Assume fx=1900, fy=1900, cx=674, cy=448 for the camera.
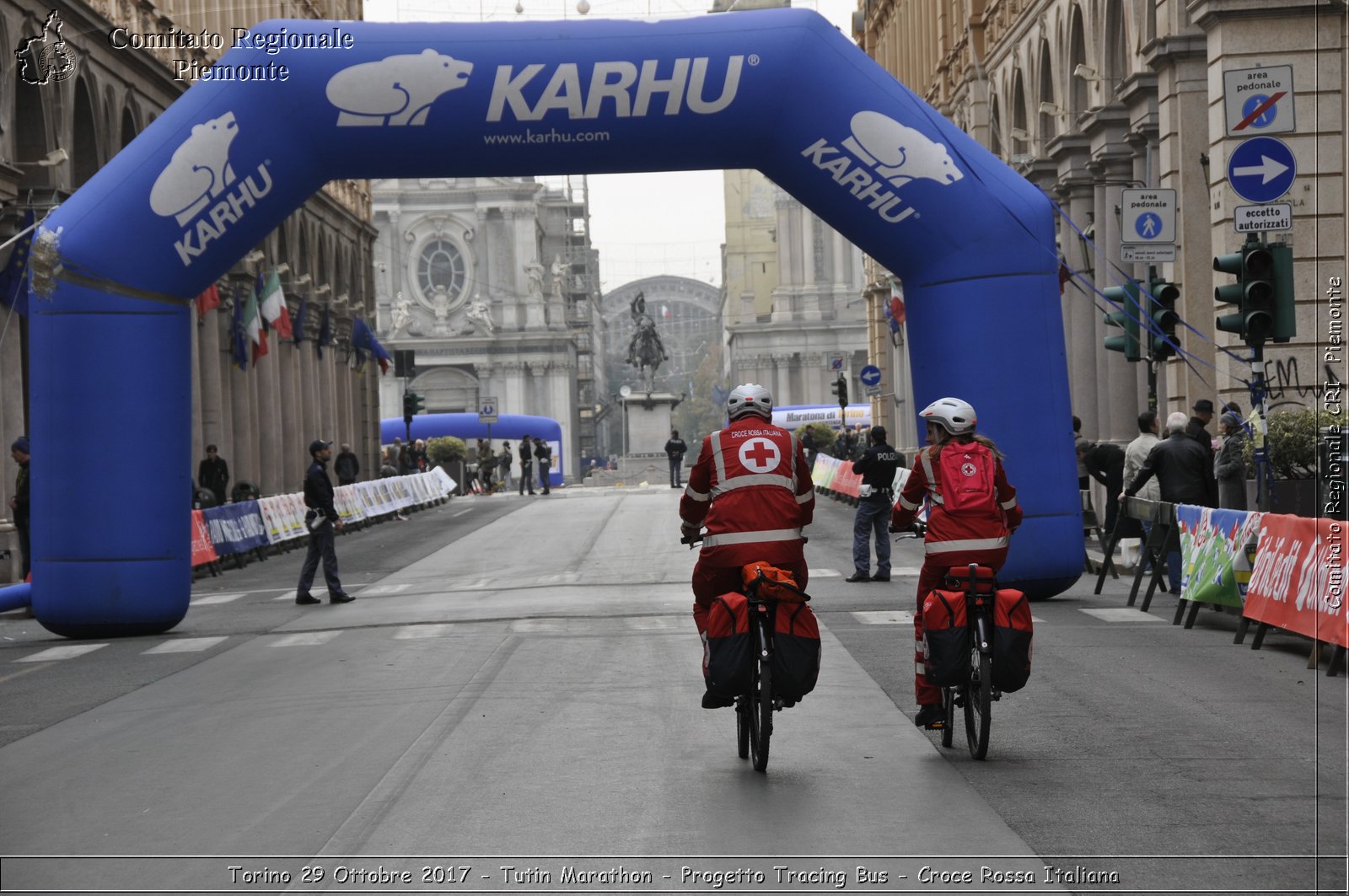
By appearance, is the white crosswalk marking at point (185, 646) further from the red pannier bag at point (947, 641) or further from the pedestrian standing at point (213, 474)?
the pedestrian standing at point (213, 474)

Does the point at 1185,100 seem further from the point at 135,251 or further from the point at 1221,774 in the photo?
the point at 1221,774

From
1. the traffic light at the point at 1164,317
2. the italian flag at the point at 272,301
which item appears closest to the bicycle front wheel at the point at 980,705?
the traffic light at the point at 1164,317

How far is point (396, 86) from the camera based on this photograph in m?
16.5

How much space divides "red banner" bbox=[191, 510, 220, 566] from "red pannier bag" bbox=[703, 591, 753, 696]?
18765mm

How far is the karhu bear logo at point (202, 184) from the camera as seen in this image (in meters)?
16.5

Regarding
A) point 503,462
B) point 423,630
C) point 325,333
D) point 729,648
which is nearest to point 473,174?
point 423,630

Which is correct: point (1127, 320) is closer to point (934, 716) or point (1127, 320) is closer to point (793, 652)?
point (934, 716)

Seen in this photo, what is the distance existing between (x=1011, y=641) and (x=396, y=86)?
31.0 ft

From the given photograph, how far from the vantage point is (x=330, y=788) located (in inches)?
345

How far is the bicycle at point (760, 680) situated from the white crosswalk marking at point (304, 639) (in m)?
7.87

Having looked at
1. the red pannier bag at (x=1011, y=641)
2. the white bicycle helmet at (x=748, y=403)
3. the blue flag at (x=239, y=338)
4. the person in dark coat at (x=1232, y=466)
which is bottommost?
the red pannier bag at (x=1011, y=641)

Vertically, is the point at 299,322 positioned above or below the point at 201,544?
above

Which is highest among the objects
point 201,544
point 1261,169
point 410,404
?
point 1261,169

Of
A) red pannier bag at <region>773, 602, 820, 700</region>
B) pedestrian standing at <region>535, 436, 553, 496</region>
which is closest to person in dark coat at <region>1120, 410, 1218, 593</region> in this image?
red pannier bag at <region>773, 602, 820, 700</region>
